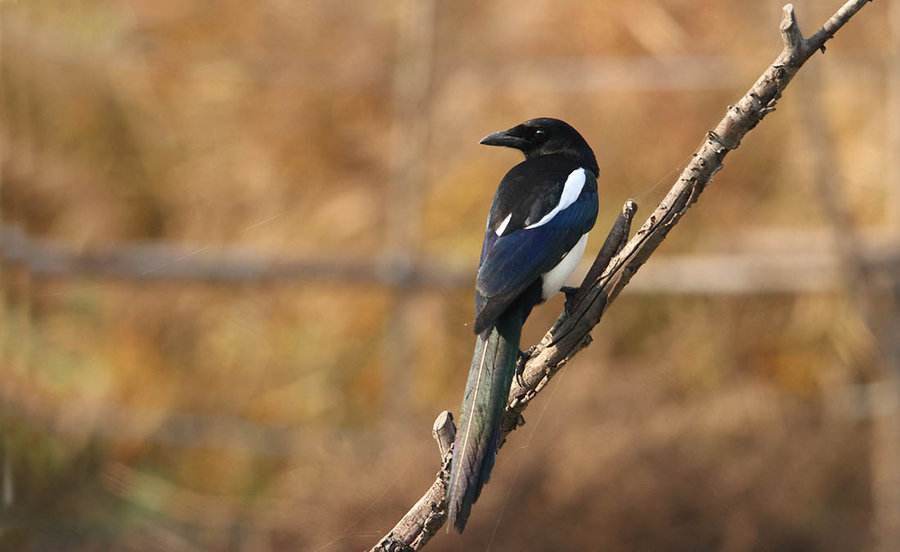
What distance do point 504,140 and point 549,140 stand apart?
0.10 metres

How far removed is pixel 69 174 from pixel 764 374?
327 centimetres

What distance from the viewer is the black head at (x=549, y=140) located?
62.9 inches

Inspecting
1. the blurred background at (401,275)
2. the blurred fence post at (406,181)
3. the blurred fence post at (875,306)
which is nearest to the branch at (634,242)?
the blurred background at (401,275)

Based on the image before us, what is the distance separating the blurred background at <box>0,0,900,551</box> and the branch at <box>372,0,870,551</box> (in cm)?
251

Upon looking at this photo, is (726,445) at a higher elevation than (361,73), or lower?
lower

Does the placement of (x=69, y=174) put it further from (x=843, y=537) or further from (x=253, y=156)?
(x=843, y=537)

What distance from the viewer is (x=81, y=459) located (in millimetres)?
5086

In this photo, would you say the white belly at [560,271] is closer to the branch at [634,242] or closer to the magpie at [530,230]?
the magpie at [530,230]

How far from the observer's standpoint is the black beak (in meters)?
1.50

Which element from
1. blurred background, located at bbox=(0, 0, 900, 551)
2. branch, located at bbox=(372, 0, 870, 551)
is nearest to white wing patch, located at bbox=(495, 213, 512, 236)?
branch, located at bbox=(372, 0, 870, 551)

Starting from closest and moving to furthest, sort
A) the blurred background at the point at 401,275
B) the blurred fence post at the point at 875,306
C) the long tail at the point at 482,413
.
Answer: the long tail at the point at 482,413
the blurred background at the point at 401,275
the blurred fence post at the point at 875,306

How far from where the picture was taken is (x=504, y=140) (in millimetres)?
1548

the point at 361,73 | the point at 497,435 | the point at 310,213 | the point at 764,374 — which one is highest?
the point at 497,435

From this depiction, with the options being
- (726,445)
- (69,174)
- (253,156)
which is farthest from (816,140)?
(69,174)
